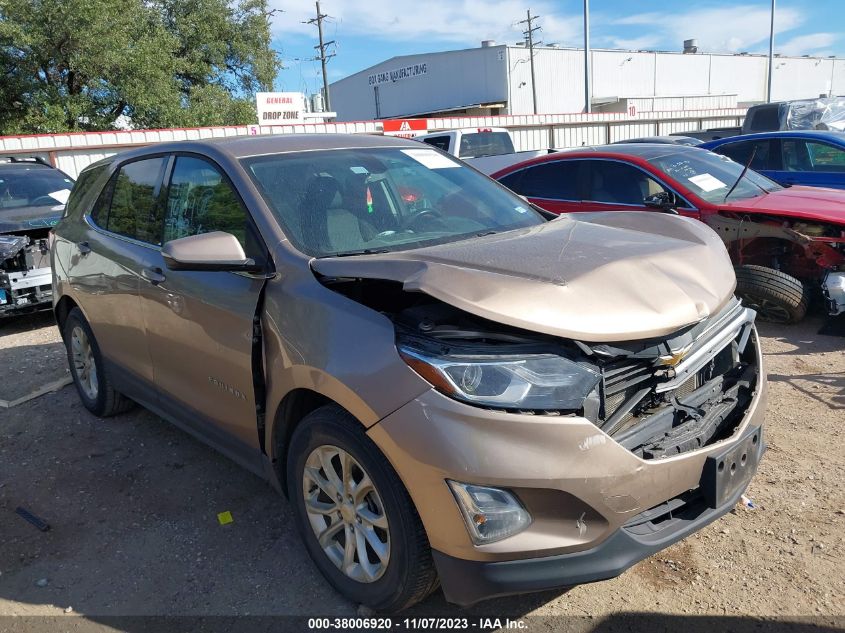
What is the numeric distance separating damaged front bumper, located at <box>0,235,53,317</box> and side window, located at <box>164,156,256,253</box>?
163 inches

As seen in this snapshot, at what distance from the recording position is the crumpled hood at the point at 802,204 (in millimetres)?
5465

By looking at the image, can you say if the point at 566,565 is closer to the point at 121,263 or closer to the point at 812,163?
the point at 121,263

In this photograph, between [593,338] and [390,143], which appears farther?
[390,143]

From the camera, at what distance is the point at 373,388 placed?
7.24 feet

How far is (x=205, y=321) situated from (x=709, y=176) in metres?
5.20

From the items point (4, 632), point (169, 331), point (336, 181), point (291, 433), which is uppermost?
point (336, 181)

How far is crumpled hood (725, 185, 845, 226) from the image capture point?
5465mm

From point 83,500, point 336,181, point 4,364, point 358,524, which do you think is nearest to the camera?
point 358,524

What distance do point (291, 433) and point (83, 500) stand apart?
171 centimetres

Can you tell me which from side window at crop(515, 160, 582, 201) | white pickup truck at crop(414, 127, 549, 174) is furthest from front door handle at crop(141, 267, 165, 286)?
white pickup truck at crop(414, 127, 549, 174)

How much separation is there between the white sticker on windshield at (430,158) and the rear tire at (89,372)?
2.41m

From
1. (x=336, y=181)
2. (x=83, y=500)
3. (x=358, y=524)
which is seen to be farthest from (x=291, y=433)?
(x=83, y=500)

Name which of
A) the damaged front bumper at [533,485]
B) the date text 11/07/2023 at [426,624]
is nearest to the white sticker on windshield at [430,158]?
the damaged front bumper at [533,485]

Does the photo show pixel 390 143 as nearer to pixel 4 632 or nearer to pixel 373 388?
pixel 373 388
